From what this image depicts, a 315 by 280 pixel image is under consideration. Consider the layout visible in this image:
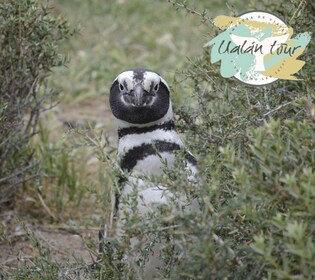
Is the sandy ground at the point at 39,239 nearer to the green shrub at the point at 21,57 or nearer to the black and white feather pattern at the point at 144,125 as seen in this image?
the green shrub at the point at 21,57

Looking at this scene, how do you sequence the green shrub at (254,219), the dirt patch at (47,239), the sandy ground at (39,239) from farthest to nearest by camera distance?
the dirt patch at (47,239)
the sandy ground at (39,239)
the green shrub at (254,219)

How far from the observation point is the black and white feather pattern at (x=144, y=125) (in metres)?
2.12

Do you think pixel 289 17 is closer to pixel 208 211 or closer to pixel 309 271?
pixel 208 211

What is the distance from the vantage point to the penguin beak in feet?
6.87

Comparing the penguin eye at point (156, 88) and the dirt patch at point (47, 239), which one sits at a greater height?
the penguin eye at point (156, 88)

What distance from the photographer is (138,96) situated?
2.09 metres

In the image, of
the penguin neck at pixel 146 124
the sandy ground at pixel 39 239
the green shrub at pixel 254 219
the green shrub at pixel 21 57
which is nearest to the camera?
the green shrub at pixel 254 219

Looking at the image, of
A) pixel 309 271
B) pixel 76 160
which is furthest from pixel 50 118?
pixel 309 271

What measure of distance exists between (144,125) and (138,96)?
0.11 meters

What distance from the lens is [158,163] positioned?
6.99ft
